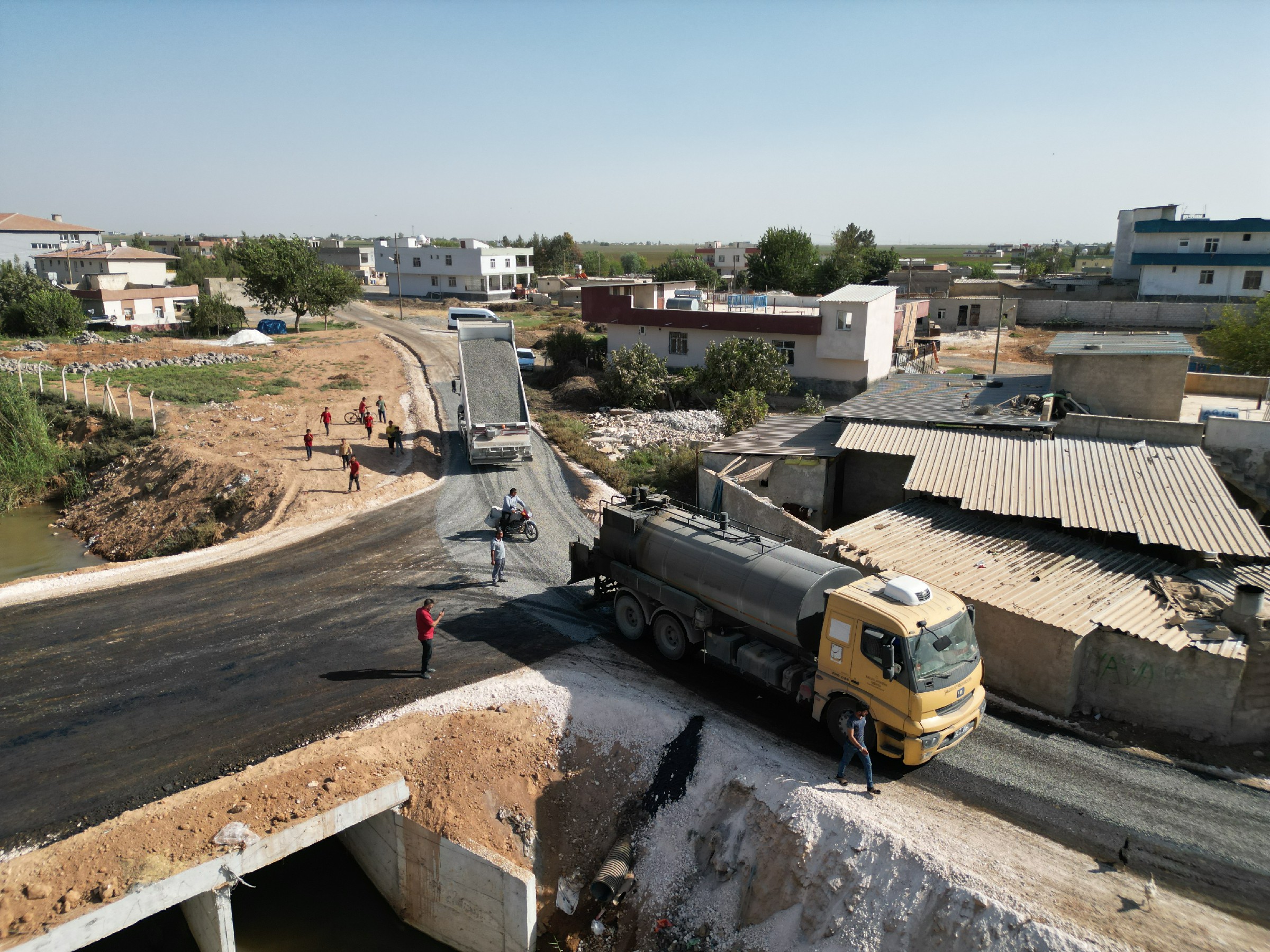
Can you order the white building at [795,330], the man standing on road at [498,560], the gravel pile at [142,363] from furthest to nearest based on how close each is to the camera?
1. the gravel pile at [142,363]
2. the white building at [795,330]
3. the man standing on road at [498,560]

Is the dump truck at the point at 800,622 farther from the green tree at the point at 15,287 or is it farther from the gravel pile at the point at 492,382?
the green tree at the point at 15,287

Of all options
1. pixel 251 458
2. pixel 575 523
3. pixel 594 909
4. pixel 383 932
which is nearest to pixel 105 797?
pixel 383 932

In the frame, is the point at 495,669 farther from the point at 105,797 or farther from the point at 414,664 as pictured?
the point at 105,797

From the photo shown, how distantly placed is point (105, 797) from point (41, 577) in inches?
388

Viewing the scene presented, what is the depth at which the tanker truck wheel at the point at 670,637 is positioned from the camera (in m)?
14.6

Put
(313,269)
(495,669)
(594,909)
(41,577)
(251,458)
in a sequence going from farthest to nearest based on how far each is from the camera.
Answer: (313,269) < (251,458) < (41,577) < (495,669) < (594,909)

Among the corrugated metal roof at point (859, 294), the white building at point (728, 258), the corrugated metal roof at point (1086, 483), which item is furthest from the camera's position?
the white building at point (728, 258)

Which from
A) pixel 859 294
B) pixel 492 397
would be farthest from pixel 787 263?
pixel 492 397

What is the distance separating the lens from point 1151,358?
22.5m

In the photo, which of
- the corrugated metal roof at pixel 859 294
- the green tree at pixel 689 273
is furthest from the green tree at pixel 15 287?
the corrugated metal roof at pixel 859 294

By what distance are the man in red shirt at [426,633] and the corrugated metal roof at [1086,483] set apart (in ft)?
40.0

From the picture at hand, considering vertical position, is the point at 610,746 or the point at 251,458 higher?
the point at 251,458

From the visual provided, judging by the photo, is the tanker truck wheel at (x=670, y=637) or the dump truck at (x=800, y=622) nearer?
the dump truck at (x=800, y=622)

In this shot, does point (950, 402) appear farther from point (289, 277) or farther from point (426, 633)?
point (289, 277)
